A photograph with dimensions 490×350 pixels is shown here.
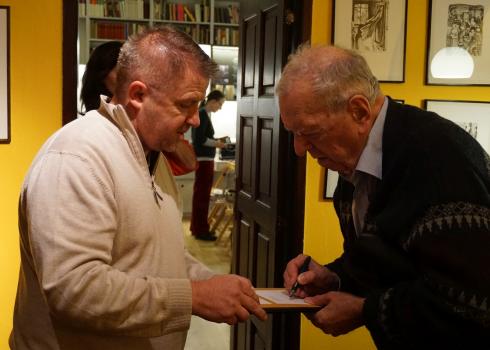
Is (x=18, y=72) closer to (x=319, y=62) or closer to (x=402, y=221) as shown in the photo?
(x=319, y=62)

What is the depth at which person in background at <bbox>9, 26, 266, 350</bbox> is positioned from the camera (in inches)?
48.0

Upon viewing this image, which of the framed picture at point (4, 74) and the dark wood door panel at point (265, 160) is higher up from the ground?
the framed picture at point (4, 74)

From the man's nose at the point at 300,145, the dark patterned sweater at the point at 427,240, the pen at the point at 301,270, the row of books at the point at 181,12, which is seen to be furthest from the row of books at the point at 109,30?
the dark patterned sweater at the point at 427,240

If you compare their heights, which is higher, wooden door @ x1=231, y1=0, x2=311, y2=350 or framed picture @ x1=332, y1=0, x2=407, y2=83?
framed picture @ x1=332, y1=0, x2=407, y2=83

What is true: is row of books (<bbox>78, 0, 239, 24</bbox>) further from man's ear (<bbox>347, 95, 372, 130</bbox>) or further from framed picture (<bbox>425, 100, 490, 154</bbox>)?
man's ear (<bbox>347, 95, 372, 130</bbox>)

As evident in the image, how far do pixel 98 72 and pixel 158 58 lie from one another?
→ 1.06 metres

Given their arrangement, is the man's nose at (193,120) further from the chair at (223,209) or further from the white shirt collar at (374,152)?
the chair at (223,209)

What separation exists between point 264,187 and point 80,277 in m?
1.97

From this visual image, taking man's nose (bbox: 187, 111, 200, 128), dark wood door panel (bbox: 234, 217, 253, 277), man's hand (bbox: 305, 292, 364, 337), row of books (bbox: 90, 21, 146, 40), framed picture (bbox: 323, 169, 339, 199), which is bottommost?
dark wood door panel (bbox: 234, 217, 253, 277)

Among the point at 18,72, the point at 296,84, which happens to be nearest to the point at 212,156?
the point at 18,72

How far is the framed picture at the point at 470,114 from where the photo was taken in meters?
2.96

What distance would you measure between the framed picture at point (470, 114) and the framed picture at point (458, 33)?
178 mm

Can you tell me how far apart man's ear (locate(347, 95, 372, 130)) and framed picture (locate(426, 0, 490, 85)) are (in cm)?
154

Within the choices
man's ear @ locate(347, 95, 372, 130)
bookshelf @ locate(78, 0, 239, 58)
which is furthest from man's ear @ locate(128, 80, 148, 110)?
bookshelf @ locate(78, 0, 239, 58)
